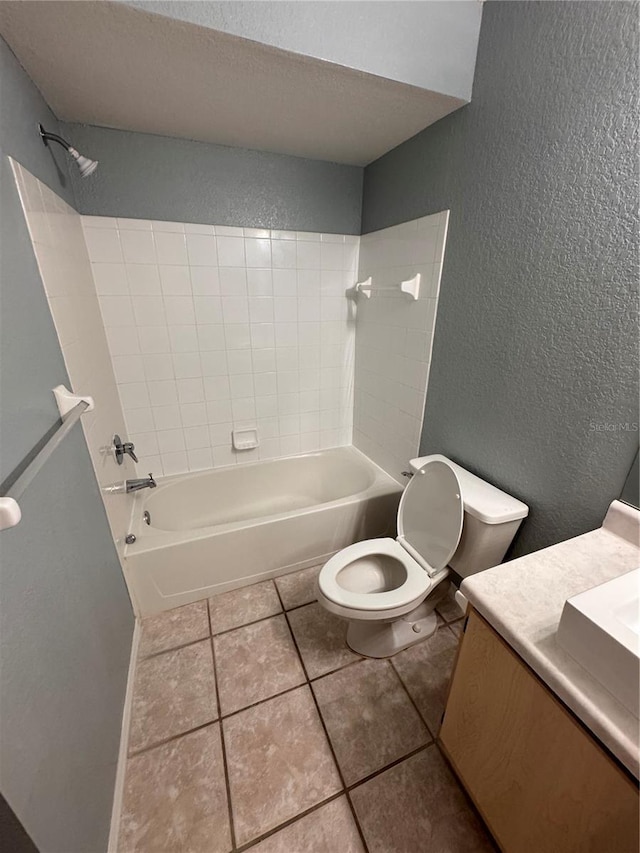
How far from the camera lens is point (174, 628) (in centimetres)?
155

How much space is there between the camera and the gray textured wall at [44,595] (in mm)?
615

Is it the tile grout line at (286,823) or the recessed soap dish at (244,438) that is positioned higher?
the recessed soap dish at (244,438)

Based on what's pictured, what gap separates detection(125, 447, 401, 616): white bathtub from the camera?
1.58 m

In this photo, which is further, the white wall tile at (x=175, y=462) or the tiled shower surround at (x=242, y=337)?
the white wall tile at (x=175, y=462)

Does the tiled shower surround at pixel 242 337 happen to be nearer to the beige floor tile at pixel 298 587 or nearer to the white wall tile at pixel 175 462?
the white wall tile at pixel 175 462

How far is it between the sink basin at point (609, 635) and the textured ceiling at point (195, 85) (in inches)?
61.2

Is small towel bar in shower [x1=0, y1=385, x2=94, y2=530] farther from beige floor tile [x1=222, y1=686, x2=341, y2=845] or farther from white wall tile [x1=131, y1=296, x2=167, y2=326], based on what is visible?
beige floor tile [x1=222, y1=686, x2=341, y2=845]

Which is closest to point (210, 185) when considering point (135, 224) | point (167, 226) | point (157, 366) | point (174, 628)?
point (167, 226)

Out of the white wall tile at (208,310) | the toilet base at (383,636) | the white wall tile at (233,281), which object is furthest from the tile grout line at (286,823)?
the white wall tile at (233,281)

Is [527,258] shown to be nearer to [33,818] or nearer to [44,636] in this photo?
[44,636]

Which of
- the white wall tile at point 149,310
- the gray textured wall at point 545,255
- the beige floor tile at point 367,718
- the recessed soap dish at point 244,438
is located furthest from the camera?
the recessed soap dish at point 244,438

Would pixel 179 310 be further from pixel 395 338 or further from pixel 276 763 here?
pixel 276 763

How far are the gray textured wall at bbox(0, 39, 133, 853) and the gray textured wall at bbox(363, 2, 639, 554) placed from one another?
57.0 inches

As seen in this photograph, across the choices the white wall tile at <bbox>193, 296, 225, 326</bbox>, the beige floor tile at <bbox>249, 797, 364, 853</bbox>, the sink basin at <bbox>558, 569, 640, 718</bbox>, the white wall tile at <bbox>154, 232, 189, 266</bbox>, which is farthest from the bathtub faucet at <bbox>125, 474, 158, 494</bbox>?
the sink basin at <bbox>558, 569, 640, 718</bbox>
